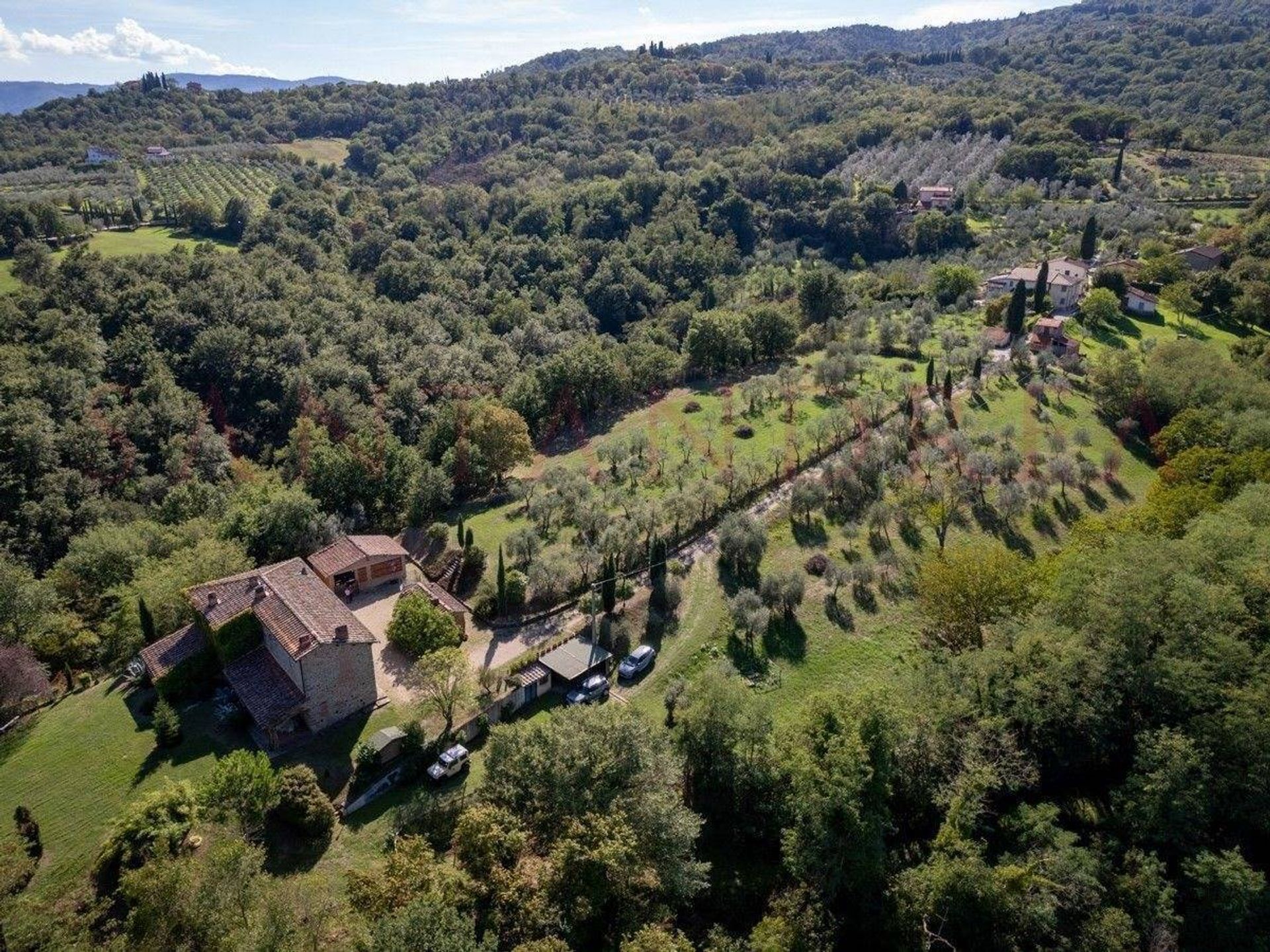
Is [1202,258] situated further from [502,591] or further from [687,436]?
[502,591]

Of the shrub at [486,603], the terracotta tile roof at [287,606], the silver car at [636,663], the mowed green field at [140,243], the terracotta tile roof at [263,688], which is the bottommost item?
the silver car at [636,663]

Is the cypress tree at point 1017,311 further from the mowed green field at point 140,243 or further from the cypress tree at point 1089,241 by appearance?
the mowed green field at point 140,243

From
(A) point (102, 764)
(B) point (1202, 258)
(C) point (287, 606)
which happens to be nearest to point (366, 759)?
(C) point (287, 606)

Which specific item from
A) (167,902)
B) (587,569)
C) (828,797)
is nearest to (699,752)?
(828,797)

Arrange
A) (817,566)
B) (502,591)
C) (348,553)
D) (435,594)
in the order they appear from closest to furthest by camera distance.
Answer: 1. (502,591)
2. (435,594)
3. (348,553)
4. (817,566)

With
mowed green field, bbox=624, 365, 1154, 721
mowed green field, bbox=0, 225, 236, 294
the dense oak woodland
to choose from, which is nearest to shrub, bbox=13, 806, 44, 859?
the dense oak woodland

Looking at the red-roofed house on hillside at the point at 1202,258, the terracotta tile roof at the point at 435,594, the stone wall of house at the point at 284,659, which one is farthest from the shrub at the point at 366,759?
the red-roofed house on hillside at the point at 1202,258
